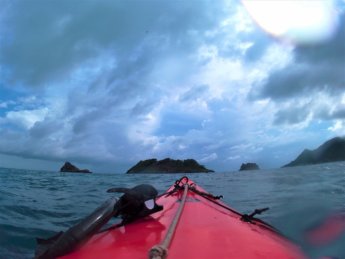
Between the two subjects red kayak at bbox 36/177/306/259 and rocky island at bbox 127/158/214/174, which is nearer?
red kayak at bbox 36/177/306/259

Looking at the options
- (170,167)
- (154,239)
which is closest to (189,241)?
(154,239)

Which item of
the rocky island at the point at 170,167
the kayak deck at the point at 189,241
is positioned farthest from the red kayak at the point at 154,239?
the rocky island at the point at 170,167

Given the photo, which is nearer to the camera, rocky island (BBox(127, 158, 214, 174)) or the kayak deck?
the kayak deck

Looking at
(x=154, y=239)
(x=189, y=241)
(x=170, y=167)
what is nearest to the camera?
(x=189, y=241)

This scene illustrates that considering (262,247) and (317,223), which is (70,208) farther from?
(262,247)

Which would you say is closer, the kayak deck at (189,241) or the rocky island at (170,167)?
the kayak deck at (189,241)

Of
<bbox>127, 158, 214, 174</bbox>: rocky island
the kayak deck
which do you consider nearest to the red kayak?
the kayak deck

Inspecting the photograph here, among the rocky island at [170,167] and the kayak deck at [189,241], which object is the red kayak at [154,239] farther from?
the rocky island at [170,167]

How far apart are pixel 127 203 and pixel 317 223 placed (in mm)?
3689

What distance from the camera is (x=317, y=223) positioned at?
577 cm

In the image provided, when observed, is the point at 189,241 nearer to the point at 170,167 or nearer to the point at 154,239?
the point at 154,239

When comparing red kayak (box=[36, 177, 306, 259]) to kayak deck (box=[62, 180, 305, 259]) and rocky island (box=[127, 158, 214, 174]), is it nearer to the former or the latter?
kayak deck (box=[62, 180, 305, 259])

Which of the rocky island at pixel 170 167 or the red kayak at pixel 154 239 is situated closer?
the red kayak at pixel 154 239

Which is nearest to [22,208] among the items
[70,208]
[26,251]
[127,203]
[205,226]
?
[70,208]
